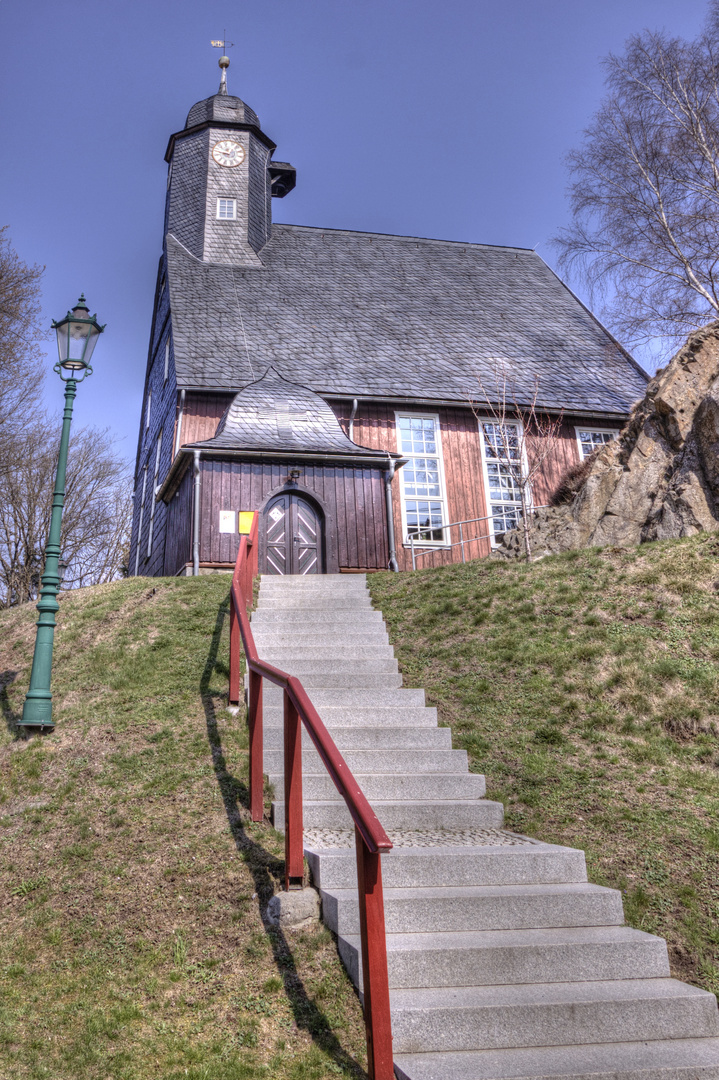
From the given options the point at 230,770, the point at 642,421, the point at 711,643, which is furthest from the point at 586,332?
the point at 230,770

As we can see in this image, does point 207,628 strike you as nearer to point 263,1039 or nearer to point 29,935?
point 29,935

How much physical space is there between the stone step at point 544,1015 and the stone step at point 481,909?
43 centimetres

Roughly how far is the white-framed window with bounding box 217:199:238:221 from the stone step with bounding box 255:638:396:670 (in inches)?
635

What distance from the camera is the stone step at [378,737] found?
639 centimetres

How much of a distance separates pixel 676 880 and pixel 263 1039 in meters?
2.70

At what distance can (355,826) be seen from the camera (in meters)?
3.56

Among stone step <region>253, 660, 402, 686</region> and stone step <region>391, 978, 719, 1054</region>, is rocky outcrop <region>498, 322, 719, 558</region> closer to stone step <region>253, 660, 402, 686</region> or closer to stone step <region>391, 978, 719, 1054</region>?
stone step <region>253, 660, 402, 686</region>

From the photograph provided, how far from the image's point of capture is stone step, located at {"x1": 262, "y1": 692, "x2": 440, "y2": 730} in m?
6.77

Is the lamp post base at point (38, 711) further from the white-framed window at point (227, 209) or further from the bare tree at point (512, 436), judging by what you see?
the white-framed window at point (227, 209)

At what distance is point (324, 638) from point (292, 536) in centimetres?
619

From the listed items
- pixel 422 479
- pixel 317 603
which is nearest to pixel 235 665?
pixel 317 603

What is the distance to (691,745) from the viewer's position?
6.39 meters

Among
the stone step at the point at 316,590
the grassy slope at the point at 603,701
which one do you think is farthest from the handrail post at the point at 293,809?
the stone step at the point at 316,590

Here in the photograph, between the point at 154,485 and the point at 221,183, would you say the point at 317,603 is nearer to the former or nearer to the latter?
the point at 154,485
